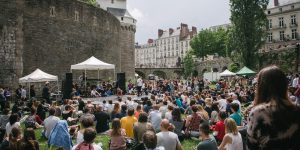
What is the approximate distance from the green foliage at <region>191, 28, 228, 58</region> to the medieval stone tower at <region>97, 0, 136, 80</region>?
24241mm

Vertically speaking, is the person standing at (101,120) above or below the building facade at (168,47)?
below

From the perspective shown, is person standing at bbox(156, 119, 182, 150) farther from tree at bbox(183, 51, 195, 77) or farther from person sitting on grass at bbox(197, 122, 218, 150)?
tree at bbox(183, 51, 195, 77)

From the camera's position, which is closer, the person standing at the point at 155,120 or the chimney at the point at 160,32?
the person standing at the point at 155,120

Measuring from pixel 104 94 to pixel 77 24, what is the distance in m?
10.6

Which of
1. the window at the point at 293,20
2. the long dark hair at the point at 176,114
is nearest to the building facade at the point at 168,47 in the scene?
the window at the point at 293,20

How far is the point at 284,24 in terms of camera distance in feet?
214

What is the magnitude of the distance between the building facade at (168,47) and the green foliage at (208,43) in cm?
1802

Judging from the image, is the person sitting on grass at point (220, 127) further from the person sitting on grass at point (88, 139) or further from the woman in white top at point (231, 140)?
the person sitting on grass at point (88, 139)

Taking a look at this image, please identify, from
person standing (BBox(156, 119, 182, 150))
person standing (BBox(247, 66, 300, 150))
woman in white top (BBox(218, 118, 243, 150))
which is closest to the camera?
person standing (BBox(247, 66, 300, 150))

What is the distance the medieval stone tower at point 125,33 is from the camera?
5184 centimetres

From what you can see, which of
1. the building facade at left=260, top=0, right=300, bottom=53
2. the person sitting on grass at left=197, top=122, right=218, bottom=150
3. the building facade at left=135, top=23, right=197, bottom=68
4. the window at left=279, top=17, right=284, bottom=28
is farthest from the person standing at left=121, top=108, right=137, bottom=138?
the building facade at left=135, top=23, right=197, bottom=68

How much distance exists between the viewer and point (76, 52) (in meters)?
33.8

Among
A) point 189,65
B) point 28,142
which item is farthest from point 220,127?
point 189,65

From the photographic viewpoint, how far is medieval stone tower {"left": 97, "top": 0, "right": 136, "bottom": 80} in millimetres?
51844
